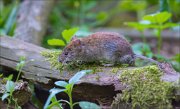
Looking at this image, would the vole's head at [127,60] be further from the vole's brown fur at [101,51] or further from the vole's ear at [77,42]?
the vole's ear at [77,42]

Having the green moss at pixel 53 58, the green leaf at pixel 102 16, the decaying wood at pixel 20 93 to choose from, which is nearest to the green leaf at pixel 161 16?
the green moss at pixel 53 58

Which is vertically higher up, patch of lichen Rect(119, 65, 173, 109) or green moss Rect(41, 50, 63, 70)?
green moss Rect(41, 50, 63, 70)

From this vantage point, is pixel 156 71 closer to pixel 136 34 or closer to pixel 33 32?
pixel 33 32

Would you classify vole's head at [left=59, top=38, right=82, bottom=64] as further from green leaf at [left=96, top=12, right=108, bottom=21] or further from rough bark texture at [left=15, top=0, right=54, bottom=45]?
green leaf at [left=96, top=12, right=108, bottom=21]

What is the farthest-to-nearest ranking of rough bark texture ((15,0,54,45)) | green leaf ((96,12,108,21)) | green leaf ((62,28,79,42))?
green leaf ((96,12,108,21)) → rough bark texture ((15,0,54,45)) → green leaf ((62,28,79,42))

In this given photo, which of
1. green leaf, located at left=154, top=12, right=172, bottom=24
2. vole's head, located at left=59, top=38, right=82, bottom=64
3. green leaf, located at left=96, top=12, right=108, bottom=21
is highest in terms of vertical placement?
green leaf, located at left=96, top=12, right=108, bottom=21

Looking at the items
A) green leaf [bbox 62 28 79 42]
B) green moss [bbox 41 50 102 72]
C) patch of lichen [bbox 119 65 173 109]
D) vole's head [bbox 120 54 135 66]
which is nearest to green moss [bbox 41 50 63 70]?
green moss [bbox 41 50 102 72]
